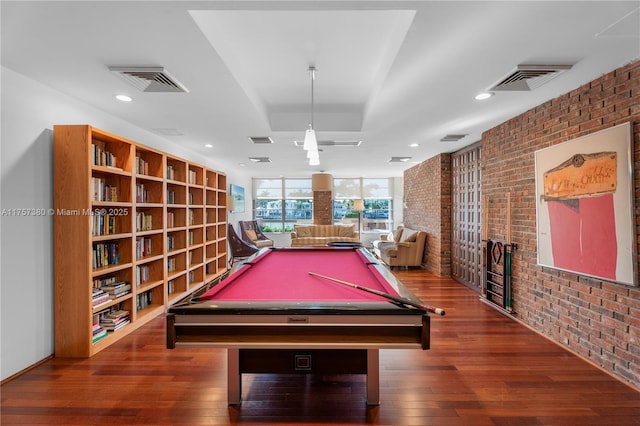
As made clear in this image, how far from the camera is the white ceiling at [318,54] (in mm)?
1685

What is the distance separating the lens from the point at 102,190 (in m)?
3.07

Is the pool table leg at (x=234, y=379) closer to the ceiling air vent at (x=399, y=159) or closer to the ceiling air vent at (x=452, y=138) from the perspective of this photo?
the ceiling air vent at (x=452, y=138)

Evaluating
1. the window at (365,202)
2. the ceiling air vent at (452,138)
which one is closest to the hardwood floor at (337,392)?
the ceiling air vent at (452,138)

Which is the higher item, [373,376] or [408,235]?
[408,235]

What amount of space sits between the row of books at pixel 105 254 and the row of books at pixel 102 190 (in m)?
0.49

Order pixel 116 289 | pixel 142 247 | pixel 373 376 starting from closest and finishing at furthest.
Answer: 1. pixel 373 376
2. pixel 116 289
3. pixel 142 247

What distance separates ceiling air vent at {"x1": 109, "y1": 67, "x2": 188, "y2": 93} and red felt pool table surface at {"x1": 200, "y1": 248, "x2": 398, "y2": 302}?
5.53 feet

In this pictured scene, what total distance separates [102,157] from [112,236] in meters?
0.81

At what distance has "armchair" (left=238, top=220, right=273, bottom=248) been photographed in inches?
318

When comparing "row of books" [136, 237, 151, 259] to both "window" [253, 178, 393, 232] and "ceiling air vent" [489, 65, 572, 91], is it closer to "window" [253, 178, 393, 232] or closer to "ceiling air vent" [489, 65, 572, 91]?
"ceiling air vent" [489, 65, 572, 91]

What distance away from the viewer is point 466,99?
3.03m

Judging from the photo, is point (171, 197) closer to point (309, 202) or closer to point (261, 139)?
point (261, 139)

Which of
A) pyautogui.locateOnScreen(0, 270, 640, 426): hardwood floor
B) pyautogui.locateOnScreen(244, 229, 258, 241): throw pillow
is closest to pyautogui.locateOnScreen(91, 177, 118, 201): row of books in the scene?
pyautogui.locateOnScreen(0, 270, 640, 426): hardwood floor

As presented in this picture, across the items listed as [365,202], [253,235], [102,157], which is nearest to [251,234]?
[253,235]
